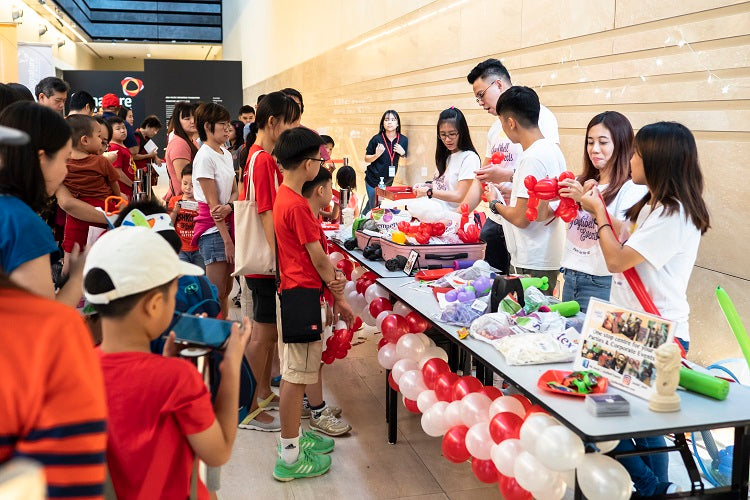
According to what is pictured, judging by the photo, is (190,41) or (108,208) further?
(190,41)

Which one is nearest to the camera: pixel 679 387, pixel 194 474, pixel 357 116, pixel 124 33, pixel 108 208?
pixel 194 474

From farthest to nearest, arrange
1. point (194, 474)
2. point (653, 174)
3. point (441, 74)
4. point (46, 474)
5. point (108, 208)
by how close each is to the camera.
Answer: point (441, 74) < point (108, 208) < point (653, 174) < point (194, 474) < point (46, 474)

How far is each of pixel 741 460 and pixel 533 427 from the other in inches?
24.1

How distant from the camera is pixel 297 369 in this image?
10.6ft

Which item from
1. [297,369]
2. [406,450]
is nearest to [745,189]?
[406,450]

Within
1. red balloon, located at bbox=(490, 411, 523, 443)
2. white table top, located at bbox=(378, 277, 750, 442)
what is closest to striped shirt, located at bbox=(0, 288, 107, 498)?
white table top, located at bbox=(378, 277, 750, 442)

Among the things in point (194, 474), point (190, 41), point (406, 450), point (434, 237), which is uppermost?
point (190, 41)

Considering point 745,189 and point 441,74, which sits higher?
point 441,74

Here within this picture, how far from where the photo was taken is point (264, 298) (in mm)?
3738

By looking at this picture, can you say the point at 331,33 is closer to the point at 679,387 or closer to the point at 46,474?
the point at 679,387

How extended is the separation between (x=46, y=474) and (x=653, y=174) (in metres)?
2.18

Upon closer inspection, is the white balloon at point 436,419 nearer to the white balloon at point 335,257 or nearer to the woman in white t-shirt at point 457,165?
the woman in white t-shirt at point 457,165

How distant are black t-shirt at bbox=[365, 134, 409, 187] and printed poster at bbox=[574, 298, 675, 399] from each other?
22.0ft

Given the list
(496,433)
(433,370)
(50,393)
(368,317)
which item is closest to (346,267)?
(368,317)
